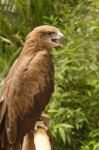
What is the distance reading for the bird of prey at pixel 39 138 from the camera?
3.21 meters

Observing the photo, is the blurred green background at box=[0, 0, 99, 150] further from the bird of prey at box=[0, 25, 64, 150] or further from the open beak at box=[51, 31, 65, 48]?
the open beak at box=[51, 31, 65, 48]

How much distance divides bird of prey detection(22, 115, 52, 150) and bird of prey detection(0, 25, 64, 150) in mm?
69

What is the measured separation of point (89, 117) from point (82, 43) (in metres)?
0.58

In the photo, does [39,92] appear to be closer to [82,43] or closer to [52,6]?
[82,43]

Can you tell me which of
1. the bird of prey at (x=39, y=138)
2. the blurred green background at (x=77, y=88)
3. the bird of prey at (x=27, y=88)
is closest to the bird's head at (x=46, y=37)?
the bird of prey at (x=27, y=88)

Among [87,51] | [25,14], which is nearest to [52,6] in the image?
[25,14]

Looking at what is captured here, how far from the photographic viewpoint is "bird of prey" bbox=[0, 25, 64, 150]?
3762mm

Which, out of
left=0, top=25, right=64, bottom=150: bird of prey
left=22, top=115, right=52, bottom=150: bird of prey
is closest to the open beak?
left=0, top=25, right=64, bottom=150: bird of prey

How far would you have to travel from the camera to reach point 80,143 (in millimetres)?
4941

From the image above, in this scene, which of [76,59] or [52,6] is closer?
[76,59]

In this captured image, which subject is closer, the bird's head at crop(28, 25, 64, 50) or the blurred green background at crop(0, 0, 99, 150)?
the bird's head at crop(28, 25, 64, 50)

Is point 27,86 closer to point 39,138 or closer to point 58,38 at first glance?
point 58,38

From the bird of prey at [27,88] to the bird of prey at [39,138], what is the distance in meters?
0.07

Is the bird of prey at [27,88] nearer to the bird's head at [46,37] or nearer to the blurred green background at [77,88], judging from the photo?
the bird's head at [46,37]
